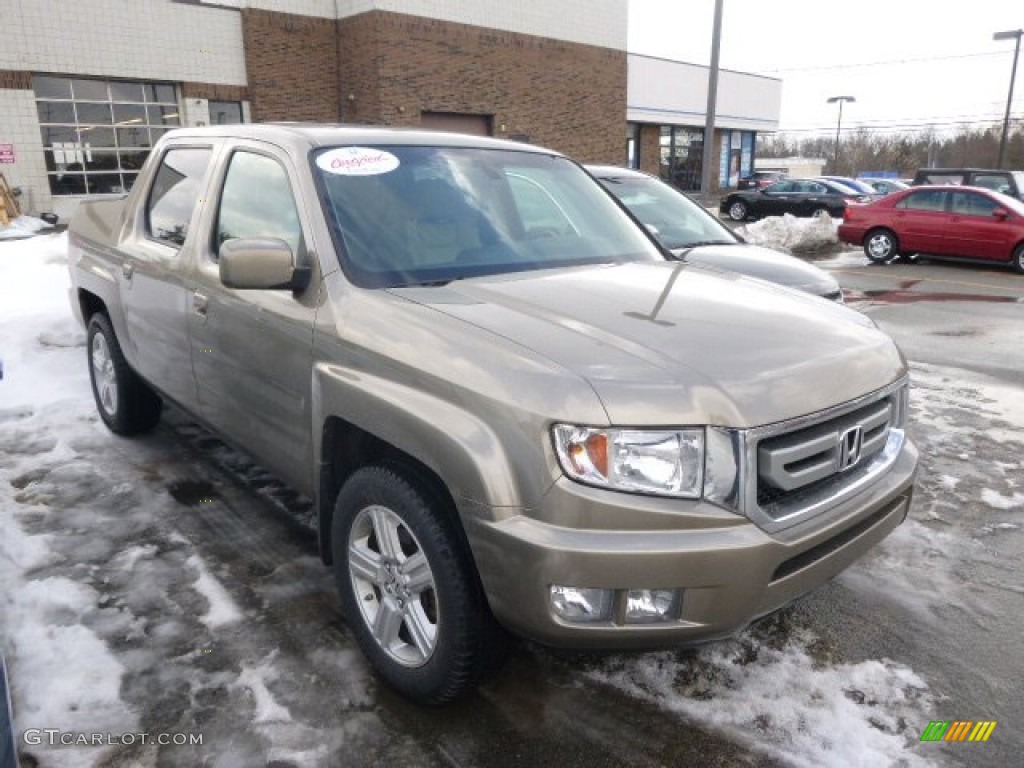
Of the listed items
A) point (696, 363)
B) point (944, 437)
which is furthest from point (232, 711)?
point (944, 437)

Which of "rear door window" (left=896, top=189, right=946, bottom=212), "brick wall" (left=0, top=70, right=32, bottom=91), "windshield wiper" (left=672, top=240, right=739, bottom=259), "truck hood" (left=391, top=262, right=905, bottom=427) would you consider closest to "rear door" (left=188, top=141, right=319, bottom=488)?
"truck hood" (left=391, top=262, right=905, bottom=427)

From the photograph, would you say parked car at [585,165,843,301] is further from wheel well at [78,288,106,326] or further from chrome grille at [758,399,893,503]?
wheel well at [78,288,106,326]

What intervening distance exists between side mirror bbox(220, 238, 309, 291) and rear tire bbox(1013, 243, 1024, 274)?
14.9m

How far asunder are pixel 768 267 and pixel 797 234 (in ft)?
39.3

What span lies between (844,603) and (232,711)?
248 cm

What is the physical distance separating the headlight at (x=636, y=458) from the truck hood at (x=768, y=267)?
407 centimetres

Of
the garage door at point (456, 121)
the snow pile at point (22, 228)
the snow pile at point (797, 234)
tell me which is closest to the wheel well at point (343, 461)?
the snow pile at point (22, 228)

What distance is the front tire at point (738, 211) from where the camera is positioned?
25.8 meters

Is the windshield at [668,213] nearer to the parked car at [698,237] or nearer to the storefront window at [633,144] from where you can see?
the parked car at [698,237]

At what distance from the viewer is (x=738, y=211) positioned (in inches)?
1023

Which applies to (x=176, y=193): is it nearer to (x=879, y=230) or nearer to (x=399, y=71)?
(x=879, y=230)

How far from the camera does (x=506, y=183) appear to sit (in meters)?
3.67

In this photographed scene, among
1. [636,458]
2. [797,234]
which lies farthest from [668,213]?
[797,234]

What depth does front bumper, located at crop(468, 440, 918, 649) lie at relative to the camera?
2119mm
